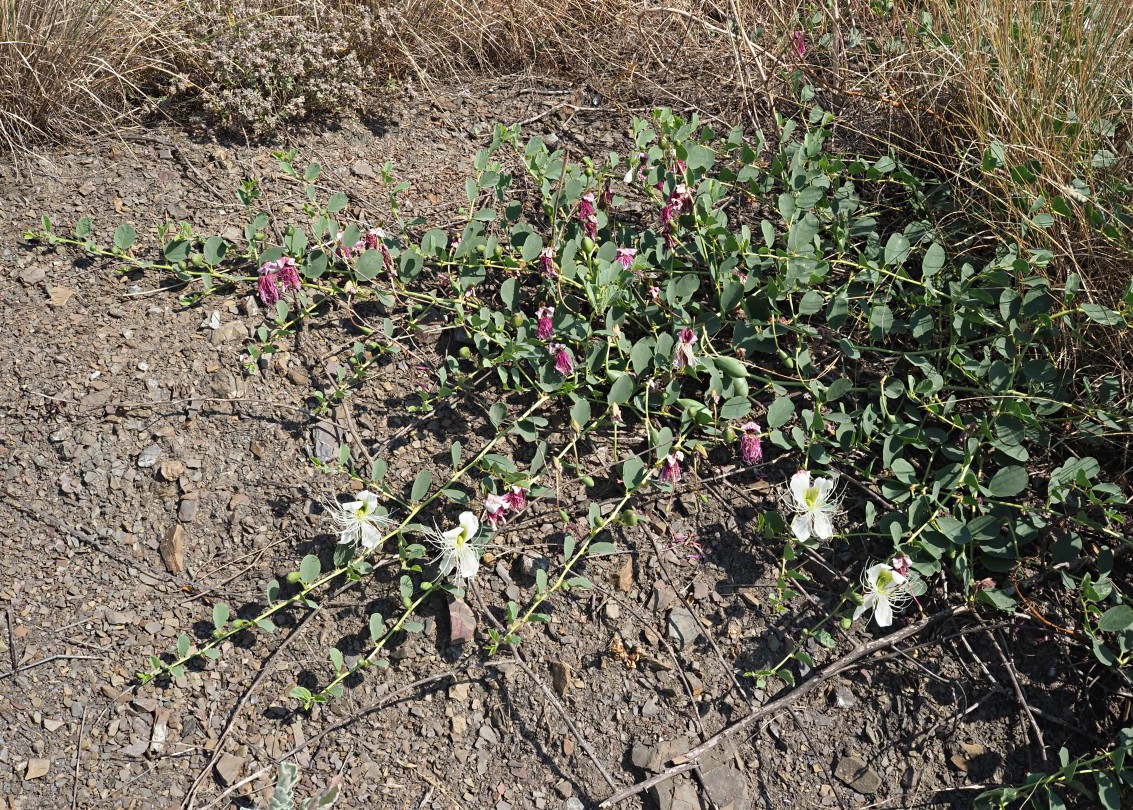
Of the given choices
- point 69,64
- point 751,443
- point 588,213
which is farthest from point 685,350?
point 69,64

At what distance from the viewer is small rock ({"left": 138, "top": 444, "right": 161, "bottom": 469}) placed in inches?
81.7

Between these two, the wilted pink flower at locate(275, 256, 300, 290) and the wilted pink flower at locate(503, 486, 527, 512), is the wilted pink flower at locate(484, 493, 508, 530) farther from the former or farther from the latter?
the wilted pink flower at locate(275, 256, 300, 290)

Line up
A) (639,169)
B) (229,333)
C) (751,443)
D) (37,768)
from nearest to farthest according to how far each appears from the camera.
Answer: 1. (37,768)
2. (751,443)
3. (229,333)
4. (639,169)

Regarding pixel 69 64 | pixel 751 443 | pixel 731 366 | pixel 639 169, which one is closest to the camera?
pixel 751 443

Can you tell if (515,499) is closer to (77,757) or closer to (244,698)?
(244,698)

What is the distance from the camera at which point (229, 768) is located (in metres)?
1.75

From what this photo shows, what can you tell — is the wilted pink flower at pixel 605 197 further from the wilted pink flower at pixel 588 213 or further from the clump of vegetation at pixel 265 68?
the clump of vegetation at pixel 265 68

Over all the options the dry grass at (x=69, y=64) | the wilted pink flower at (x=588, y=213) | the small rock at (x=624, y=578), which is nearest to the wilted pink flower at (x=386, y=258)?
the wilted pink flower at (x=588, y=213)

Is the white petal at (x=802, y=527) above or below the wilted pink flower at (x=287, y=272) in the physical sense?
below

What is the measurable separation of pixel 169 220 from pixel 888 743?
2.25 metres

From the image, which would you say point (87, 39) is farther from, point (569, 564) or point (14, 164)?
point (569, 564)

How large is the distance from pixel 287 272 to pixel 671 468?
3.51ft

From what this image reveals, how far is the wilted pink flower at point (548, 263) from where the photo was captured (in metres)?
2.25

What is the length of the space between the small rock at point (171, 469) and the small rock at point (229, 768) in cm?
64
